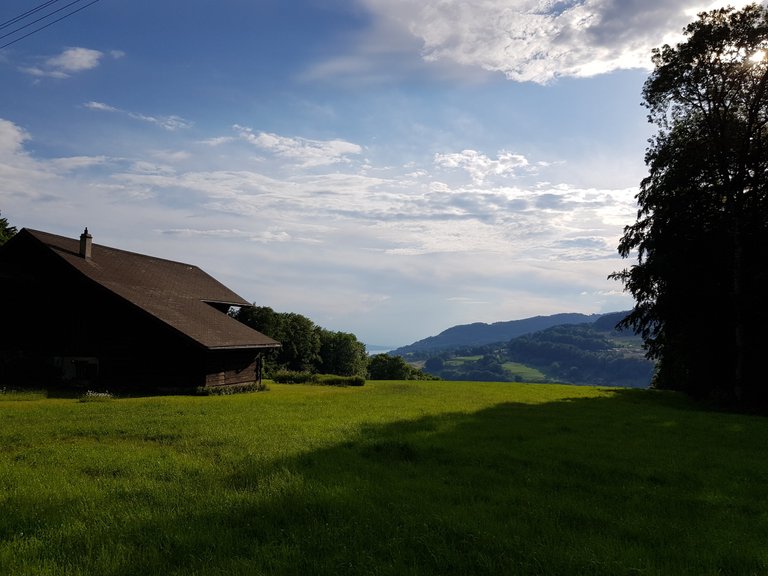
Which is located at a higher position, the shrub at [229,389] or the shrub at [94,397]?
the shrub at [94,397]

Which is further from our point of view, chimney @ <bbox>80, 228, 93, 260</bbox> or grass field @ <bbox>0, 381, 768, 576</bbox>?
chimney @ <bbox>80, 228, 93, 260</bbox>

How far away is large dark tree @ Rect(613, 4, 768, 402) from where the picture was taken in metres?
25.9

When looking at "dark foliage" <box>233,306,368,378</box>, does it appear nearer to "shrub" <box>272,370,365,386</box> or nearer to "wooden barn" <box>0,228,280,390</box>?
"shrub" <box>272,370,365,386</box>

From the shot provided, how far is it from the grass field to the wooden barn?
12.6m

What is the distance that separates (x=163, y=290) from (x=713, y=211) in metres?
37.0

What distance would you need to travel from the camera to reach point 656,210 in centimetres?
3134

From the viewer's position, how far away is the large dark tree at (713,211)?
84.9 feet

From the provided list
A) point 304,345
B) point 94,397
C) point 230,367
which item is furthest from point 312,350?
point 94,397

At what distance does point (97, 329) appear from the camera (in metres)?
29.8

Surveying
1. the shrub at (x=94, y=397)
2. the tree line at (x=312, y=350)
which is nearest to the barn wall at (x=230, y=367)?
the shrub at (x=94, y=397)

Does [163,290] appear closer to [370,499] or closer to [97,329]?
[97,329]

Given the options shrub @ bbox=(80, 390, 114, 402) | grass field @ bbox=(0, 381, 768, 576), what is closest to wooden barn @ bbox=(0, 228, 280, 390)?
shrub @ bbox=(80, 390, 114, 402)

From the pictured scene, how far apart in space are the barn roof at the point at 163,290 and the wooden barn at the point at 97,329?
0.11 metres

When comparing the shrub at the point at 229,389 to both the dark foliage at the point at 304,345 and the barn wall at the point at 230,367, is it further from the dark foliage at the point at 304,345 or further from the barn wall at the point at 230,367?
the dark foliage at the point at 304,345
